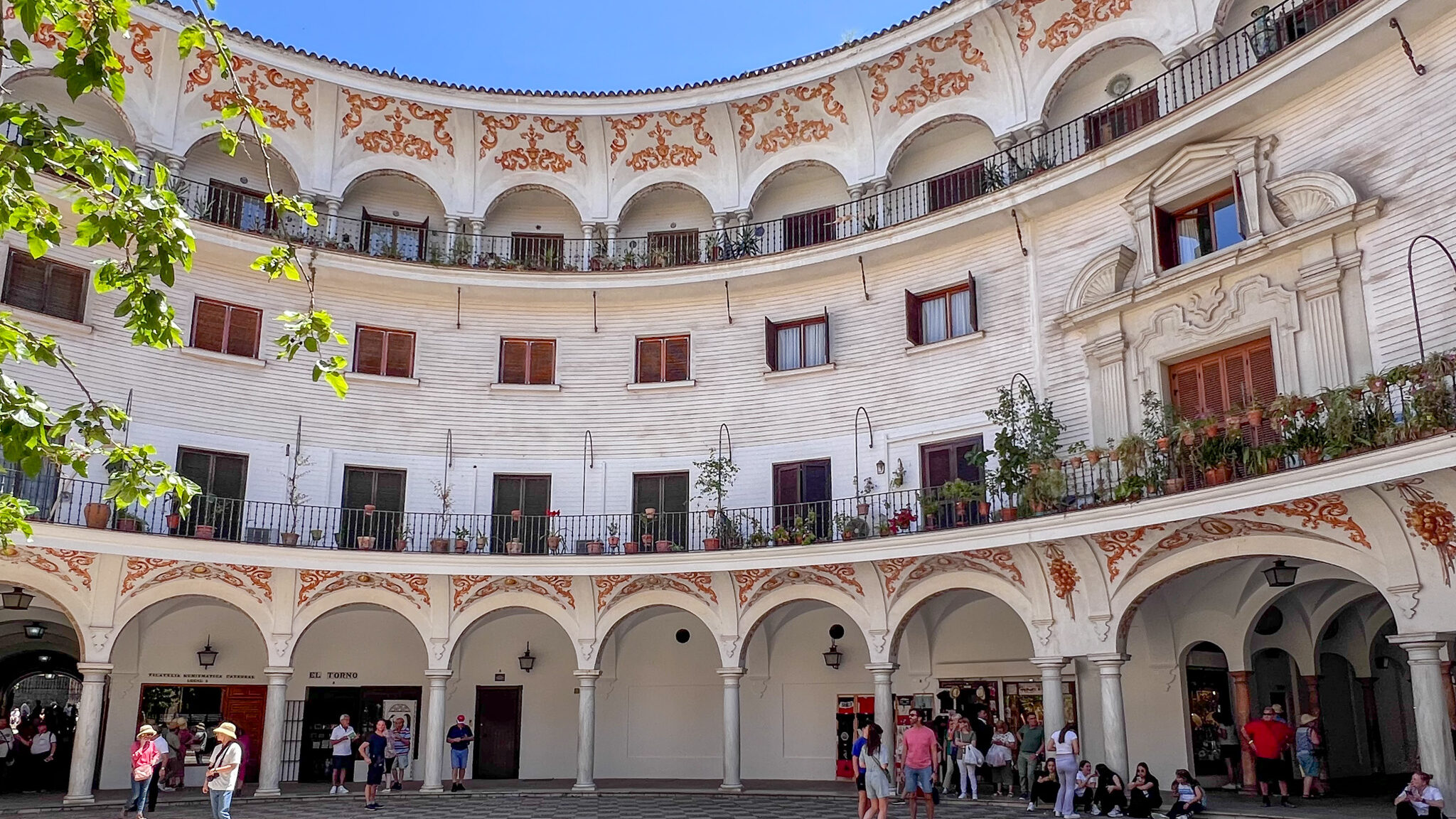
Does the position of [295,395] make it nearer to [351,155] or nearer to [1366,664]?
[351,155]

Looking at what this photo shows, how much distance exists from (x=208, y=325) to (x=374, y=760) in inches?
330

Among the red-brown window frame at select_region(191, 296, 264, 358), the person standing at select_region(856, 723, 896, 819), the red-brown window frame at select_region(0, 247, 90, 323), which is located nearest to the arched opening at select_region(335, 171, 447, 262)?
the red-brown window frame at select_region(191, 296, 264, 358)

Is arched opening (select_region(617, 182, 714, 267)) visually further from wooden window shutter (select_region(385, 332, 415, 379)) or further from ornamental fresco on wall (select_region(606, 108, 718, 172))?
wooden window shutter (select_region(385, 332, 415, 379))

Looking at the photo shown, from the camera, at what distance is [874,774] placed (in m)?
13.3

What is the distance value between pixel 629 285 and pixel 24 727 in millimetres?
13649

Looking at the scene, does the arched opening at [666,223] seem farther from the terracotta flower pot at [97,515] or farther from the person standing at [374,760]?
the terracotta flower pot at [97,515]

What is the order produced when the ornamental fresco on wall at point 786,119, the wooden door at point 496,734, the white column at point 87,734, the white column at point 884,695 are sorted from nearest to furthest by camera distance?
the white column at point 87,734 < the white column at point 884,695 < the ornamental fresco on wall at point 786,119 < the wooden door at point 496,734

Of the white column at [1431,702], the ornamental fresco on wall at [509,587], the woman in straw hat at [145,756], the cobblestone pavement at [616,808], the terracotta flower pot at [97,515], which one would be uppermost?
the terracotta flower pot at [97,515]

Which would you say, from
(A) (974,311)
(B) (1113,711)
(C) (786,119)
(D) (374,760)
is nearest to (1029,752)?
(B) (1113,711)

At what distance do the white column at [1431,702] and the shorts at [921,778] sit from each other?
Result: 5.49 meters

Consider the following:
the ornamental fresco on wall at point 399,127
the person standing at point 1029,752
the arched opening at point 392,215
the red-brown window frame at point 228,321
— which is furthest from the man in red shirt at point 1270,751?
the ornamental fresco on wall at point 399,127

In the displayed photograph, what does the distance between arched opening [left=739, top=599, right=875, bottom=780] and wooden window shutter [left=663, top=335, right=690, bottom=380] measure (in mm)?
4922

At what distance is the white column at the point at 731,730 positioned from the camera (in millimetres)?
19828

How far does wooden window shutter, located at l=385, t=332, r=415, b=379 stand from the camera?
22.1 meters
